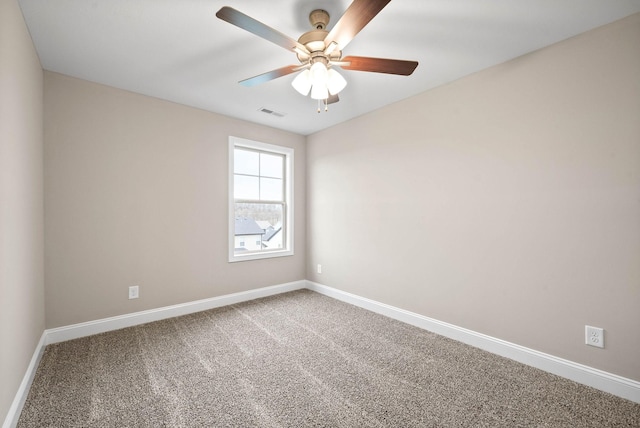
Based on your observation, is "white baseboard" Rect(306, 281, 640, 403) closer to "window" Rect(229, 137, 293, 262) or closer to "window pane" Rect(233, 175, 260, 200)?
"window" Rect(229, 137, 293, 262)

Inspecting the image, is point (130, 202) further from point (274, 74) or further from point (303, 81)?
point (303, 81)

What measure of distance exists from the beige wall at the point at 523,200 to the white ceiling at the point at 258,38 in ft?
0.86

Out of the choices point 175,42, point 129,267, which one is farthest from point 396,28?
point 129,267

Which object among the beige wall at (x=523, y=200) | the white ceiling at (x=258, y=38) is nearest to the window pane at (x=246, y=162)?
the white ceiling at (x=258, y=38)

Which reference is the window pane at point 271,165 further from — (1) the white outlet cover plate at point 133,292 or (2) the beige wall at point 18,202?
(2) the beige wall at point 18,202

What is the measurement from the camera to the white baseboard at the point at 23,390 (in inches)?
60.3

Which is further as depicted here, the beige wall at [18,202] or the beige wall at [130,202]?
the beige wall at [130,202]

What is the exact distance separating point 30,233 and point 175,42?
180 centimetres

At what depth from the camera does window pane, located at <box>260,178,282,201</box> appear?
13.7ft

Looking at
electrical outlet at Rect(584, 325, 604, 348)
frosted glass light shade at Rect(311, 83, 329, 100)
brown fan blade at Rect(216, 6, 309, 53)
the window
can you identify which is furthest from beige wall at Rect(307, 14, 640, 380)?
brown fan blade at Rect(216, 6, 309, 53)

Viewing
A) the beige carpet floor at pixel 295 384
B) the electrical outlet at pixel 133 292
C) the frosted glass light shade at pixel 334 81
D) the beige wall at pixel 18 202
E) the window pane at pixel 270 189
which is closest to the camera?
the beige wall at pixel 18 202

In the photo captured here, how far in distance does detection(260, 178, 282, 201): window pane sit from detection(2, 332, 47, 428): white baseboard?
273cm

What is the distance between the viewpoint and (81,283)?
2691mm

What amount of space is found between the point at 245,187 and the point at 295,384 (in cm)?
271
